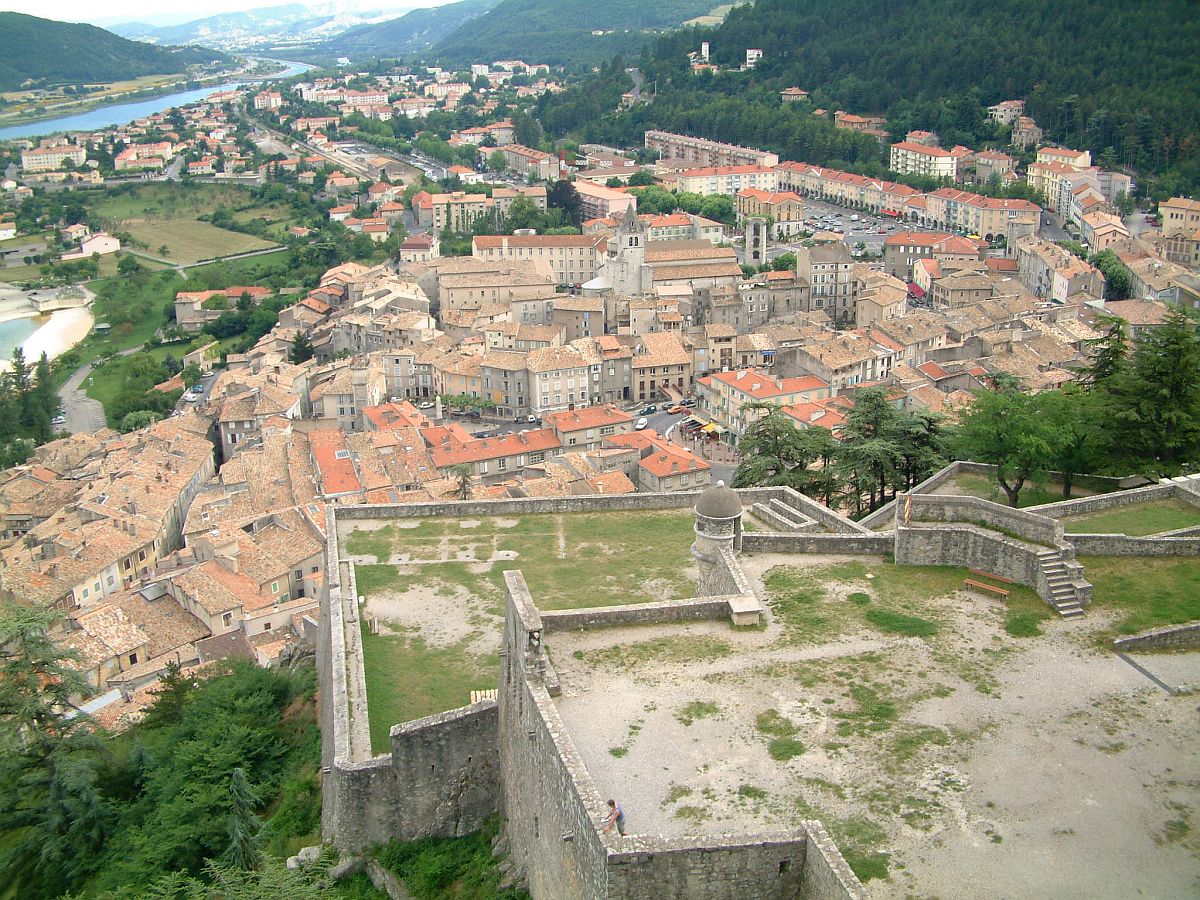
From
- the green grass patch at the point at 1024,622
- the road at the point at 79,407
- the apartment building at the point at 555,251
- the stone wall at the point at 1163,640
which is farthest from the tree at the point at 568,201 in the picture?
the stone wall at the point at 1163,640

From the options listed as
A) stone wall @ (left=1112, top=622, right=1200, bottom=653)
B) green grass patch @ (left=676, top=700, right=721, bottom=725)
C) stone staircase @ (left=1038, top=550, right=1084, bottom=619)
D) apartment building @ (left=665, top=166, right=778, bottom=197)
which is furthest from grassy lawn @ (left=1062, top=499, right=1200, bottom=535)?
apartment building @ (left=665, top=166, right=778, bottom=197)

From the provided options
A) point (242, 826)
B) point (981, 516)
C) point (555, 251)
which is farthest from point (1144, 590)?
point (555, 251)

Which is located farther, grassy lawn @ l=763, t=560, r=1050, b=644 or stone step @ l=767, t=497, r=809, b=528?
stone step @ l=767, t=497, r=809, b=528

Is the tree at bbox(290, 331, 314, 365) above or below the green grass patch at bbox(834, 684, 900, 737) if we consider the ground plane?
below

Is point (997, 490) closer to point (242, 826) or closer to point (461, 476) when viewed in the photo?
point (242, 826)

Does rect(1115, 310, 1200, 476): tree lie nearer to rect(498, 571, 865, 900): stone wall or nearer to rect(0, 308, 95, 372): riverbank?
rect(498, 571, 865, 900): stone wall

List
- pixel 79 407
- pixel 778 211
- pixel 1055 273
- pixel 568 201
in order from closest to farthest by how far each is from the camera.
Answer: pixel 79 407
pixel 1055 273
pixel 778 211
pixel 568 201

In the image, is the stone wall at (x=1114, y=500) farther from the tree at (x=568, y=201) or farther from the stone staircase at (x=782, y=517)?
the tree at (x=568, y=201)
